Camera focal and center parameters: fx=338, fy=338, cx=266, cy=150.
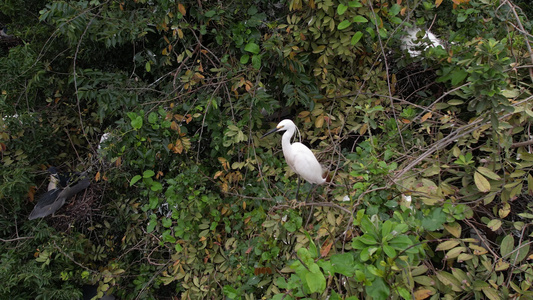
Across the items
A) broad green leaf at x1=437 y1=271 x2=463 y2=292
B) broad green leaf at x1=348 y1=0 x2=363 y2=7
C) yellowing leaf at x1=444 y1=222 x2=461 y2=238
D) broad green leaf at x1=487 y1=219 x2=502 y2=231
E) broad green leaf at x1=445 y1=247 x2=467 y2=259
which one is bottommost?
broad green leaf at x1=437 y1=271 x2=463 y2=292

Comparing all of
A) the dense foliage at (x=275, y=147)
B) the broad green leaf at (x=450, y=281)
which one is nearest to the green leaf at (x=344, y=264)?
the dense foliage at (x=275, y=147)

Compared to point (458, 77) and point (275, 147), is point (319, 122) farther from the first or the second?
point (458, 77)

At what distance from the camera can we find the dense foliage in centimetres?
107

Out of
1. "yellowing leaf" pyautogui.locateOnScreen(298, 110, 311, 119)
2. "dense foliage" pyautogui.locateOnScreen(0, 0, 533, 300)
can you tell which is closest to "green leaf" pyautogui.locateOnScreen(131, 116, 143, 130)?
"dense foliage" pyautogui.locateOnScreen(0, 0, 533, 300)

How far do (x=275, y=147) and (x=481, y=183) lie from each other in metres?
1.08

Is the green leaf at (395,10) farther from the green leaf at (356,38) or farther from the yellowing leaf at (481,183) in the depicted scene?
the yellowing leaf at (481,183)

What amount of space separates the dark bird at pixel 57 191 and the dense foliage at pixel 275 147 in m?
0.08

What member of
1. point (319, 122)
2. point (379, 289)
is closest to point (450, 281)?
point (379, 289)

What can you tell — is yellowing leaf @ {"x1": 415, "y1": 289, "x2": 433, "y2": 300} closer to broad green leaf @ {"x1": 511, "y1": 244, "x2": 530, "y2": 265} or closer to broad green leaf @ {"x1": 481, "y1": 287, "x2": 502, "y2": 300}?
broad green leaf @ {"x1": 481, "y1": 287, "x2": 502, "y2": 300}

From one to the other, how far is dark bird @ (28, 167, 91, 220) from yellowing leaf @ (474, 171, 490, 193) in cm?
238

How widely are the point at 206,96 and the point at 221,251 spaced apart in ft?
2.79

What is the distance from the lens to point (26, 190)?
207 cm

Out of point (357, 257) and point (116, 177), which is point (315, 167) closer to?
point (357, 257)

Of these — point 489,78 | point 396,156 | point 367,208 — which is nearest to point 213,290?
point 367,208
